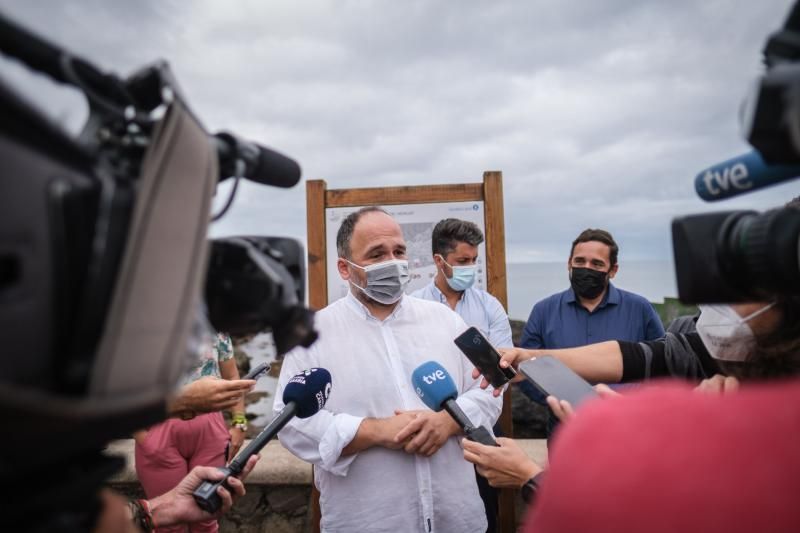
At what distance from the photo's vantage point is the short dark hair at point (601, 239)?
351 cm

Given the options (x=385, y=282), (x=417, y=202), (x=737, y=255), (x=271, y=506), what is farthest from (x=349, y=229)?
(x=737, y=255)

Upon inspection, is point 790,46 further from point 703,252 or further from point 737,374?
point 737,374

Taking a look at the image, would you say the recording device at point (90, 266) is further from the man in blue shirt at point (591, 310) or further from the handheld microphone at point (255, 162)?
the man in blue shirt at point (591, 310)

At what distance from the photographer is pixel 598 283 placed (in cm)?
340

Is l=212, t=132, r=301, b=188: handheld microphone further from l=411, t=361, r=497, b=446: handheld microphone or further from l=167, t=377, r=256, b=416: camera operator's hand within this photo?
l=167, t=377, r=256, b=416: camera operator's hand

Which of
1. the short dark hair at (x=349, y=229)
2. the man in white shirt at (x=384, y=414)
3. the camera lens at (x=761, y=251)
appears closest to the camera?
the camera lens at (x=761, y=251)

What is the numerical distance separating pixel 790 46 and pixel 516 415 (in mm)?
3785

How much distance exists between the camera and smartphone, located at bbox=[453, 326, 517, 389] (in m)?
1.87

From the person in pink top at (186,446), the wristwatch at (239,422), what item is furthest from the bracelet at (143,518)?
the wristwatch at (239,422)

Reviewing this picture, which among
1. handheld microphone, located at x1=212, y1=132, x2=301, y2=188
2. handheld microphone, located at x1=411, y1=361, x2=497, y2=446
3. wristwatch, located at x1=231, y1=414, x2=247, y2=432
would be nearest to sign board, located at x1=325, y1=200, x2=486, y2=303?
wristwatch, located at x1=231, y1=414, x2=247, y2=432

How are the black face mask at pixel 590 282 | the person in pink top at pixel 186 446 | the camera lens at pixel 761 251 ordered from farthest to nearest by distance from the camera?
the black face mask at pixel 590 282 < the person in pink top at pixel 186 446 < the camera lens at pixel 761 251

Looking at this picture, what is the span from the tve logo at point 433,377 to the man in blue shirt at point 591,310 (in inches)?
59.3

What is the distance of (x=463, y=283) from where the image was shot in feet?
11.2

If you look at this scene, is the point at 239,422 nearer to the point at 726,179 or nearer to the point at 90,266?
the point at 90,266
